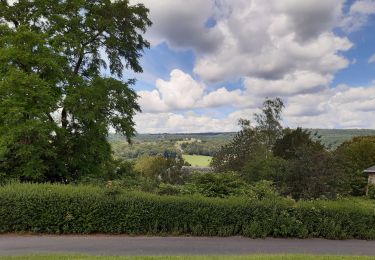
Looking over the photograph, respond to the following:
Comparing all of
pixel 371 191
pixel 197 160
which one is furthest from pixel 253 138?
pixel 197 160

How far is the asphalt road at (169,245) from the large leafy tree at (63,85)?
7.81 meters

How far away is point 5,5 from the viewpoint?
866 inches

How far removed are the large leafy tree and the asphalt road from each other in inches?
307

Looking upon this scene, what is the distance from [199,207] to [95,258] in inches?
188

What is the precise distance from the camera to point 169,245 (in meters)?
11.7

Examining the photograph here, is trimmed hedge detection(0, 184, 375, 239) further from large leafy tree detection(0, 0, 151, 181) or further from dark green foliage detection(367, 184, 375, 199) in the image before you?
dark green foliage detection(367, 184, 375, 199)

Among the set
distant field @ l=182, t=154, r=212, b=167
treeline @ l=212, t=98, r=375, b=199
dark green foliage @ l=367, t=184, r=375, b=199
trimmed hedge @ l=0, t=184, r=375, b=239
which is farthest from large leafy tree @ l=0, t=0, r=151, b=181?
distant field @ l=182, t=154, r=212, b=167

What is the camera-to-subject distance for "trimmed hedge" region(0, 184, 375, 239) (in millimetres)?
12766

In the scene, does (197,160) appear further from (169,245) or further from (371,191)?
(169,245)

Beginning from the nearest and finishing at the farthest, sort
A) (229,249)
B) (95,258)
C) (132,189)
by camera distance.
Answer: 1. (95,258)
2. (229,249)
3. (132,189)

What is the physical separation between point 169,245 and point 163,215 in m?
1.57

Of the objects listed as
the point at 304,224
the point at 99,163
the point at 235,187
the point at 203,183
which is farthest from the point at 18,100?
the point at 304,224

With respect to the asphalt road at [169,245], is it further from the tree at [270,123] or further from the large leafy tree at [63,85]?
the tree at [270,123]

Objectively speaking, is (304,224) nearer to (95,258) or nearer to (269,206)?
(269,206)
